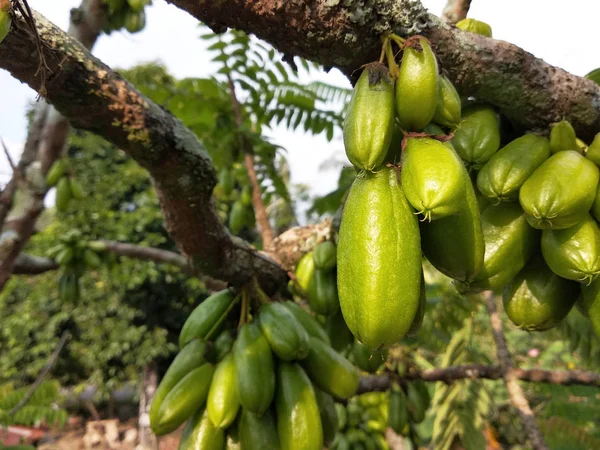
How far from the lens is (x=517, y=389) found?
8.09ft

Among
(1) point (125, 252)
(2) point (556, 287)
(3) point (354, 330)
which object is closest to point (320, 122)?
(1) point (125, 252)

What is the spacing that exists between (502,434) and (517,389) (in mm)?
5578

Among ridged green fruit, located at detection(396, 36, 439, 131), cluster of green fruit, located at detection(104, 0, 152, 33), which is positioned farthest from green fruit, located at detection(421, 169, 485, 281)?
cluster of green fruit, located at detection(104, 0, 152, 33)

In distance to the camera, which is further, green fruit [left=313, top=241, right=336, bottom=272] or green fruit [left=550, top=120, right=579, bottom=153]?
green fruit [left=313, top=241, right=336, bottom=272]

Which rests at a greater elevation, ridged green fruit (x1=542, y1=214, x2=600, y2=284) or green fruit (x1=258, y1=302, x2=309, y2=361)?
ridged green fruit (x1=542, y1=214, x2=600, y2=284)

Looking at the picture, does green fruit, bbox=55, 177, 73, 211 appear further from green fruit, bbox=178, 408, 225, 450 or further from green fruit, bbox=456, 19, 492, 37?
green fruit, bbox=456, 19, 492, 37

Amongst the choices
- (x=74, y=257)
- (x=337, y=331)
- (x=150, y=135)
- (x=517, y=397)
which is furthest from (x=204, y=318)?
(x=74, y=257)

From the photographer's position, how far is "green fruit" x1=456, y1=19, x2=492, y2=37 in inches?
51.5

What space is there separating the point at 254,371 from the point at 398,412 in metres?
1.55

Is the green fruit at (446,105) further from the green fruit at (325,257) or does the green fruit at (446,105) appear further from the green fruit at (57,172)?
the green fruit at (57,172)

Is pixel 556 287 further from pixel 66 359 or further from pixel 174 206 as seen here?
pixel 66 359

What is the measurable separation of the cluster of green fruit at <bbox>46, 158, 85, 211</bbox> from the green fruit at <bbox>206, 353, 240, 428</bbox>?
256 centimetres

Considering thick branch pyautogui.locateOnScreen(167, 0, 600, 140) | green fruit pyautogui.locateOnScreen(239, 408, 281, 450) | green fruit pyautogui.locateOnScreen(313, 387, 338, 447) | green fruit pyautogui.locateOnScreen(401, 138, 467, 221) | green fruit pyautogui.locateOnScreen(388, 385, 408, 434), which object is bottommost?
green fruit pyautogui.locateOnScreen(388, 385, 408, 434)

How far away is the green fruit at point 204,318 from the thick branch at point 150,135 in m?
0.10
